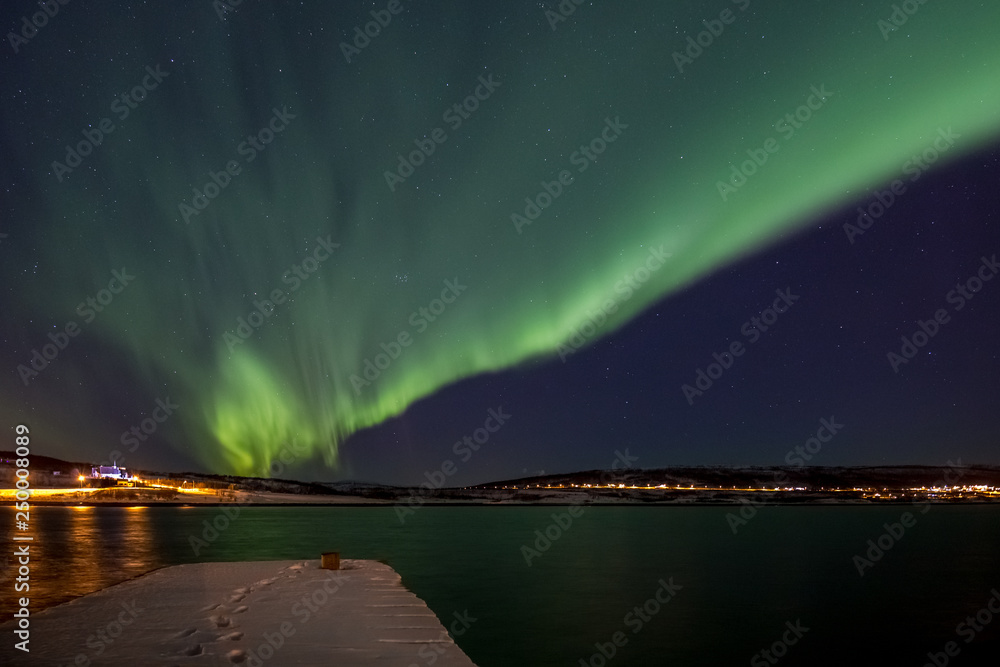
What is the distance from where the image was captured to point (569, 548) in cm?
5716

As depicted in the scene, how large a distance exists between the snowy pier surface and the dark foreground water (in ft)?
11.1

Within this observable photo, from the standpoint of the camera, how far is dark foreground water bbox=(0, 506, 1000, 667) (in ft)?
76.8

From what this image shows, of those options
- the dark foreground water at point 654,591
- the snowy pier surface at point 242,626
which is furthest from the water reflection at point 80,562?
the snowy pier surface at point 242,626

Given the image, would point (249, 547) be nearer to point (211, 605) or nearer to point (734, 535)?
point (211, 605)

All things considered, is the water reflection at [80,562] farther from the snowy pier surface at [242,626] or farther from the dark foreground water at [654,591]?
the snowy pier surface at [242,626]

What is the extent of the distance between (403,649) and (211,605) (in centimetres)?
761

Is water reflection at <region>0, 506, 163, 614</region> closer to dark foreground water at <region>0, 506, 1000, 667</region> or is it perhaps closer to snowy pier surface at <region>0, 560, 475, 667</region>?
dark foreground water at <region>0, 506, 1000, 667</region>

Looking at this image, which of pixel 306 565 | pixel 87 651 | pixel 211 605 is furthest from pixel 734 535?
pixel 87 651

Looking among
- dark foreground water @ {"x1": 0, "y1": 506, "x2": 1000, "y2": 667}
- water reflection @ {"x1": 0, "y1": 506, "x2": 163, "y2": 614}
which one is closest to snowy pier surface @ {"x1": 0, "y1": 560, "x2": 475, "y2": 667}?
water reflection @ {"x1": 0, "y1": 506, "x2": 163, "y2": 614}

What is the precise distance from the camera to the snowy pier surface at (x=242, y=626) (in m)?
14.4

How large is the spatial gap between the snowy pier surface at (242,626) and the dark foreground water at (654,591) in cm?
339

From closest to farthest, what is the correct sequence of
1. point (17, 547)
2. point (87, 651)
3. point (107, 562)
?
point (87, 651) → point (107, 562) → point (17, 547)

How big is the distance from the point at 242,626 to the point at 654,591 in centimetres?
2216

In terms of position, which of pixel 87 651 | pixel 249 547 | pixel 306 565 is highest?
pixel 249 547
